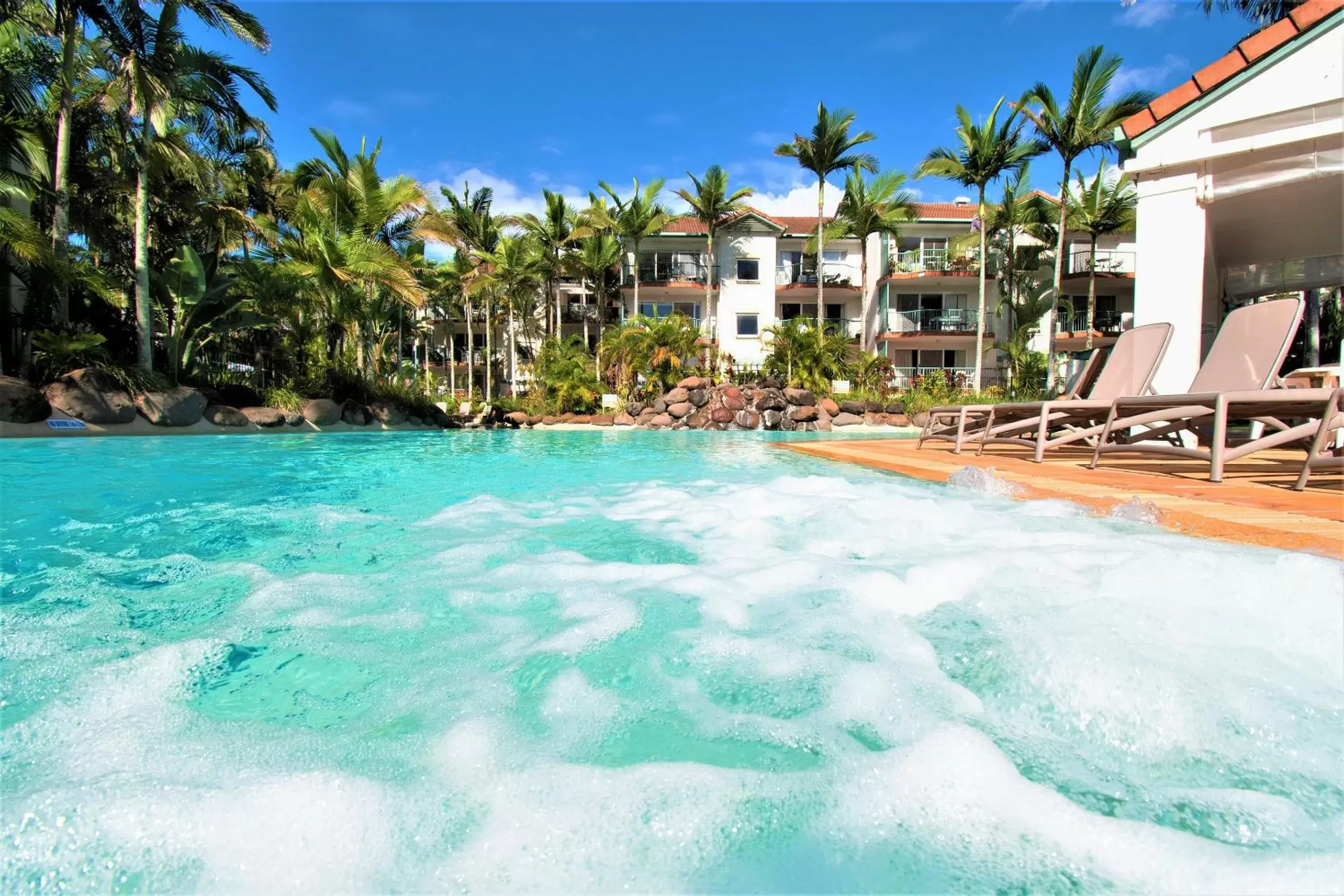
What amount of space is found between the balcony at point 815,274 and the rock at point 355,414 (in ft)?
62.8

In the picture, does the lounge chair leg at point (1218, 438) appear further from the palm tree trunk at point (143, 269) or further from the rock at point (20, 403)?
the palm tree trunk at point (143, 269)

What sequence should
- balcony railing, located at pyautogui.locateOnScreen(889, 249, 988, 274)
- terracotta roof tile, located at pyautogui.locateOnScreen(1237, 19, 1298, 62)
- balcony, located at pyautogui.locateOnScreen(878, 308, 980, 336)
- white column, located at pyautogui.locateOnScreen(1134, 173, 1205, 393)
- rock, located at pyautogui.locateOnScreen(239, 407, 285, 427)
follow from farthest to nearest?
balcony, located at pyautogui.locateOnScreen(878, 308, 980, 336), balcony railing, located at pyautogui.locateOnScreen(889, 249, 988, 274), rock, located at pyautogui.locateOnScreen(239, 407, 285, 427), white column, located at pyautogui.locateOnScreen(1134, 173, 1205, 393), terracotta roof tile, located at pyautogui.locateOnScreen(1237, 19, 1298, 62)

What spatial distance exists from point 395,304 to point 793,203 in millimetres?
55177

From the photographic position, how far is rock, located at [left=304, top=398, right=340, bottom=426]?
1413 centimetres

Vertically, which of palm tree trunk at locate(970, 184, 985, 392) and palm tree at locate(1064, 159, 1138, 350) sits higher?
palm tree at locate(1064, 159, 1138, 350)

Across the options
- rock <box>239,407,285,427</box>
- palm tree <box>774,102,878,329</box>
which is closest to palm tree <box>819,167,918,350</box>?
palm tree <box>774,102,878,329</box>

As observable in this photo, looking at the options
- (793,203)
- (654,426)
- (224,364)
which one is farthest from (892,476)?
(793,203)

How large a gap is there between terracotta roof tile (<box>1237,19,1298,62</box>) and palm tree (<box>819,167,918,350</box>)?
17.5 m

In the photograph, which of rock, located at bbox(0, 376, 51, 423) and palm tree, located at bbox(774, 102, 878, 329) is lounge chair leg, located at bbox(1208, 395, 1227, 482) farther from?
palm tree, located at bbox(774, 102, 878, 329)

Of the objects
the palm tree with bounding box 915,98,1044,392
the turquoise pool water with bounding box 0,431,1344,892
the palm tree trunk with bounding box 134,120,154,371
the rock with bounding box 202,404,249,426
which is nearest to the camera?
the turquoise pool water with bounding box 0,431,1344,892

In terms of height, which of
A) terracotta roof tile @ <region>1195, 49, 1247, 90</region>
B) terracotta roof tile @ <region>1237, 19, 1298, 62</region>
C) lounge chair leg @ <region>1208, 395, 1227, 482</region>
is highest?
A: terracotta roof tile @ <region>1237, 19, 1298, 62</region>

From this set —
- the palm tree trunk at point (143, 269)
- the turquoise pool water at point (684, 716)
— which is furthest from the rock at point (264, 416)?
the turquoise pool water at point (684, 716)

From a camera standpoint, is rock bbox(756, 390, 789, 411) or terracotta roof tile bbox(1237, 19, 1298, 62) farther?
rock bbox(756, 390, 789, 411)

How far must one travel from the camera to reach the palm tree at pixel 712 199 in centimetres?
2456
